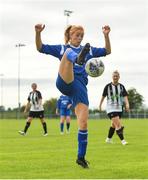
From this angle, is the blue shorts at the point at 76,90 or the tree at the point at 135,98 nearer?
the blue shorts at the point at 76,90

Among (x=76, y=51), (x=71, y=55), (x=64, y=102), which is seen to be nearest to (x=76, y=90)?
(x=76, y=51)

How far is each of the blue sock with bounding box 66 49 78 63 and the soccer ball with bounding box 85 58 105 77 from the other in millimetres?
662

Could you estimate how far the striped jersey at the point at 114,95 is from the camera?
16.9 meters

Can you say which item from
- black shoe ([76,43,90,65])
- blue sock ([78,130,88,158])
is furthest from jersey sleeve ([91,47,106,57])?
blue sock ([78,130,88,158])

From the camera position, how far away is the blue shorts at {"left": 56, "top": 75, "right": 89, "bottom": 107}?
383 inches

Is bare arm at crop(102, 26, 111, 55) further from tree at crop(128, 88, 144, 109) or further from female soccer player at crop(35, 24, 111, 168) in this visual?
tree at crop(128, 88, 144, 109)

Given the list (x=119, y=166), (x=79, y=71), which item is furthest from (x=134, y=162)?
(x=79, y=71)

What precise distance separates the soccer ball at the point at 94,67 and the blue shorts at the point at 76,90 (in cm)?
23

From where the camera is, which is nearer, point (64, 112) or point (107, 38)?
point (107, 38)

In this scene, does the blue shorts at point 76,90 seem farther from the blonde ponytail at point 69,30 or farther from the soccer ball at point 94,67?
the blonde ponytail at point 69,30

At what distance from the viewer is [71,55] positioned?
9188 millimetres

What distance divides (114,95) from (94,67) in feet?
23.9

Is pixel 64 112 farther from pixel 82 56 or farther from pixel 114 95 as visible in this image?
pixel 82 56

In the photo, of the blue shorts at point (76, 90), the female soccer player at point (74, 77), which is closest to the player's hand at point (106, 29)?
the female soccer player at point (74, 77)
